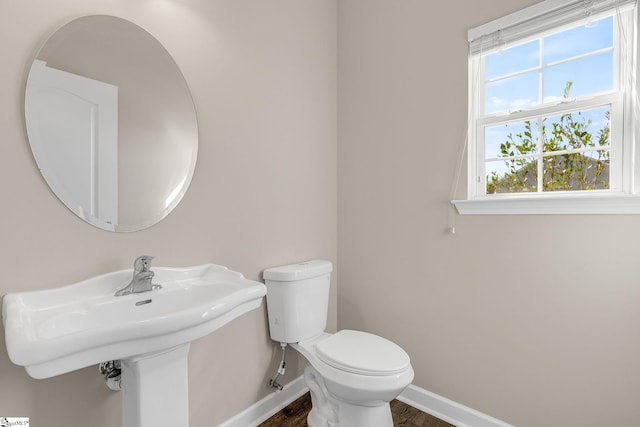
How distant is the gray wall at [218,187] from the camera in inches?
38.9

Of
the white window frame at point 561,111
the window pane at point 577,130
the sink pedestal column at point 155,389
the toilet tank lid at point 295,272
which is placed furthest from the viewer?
the toilet tank lid at point 295,272

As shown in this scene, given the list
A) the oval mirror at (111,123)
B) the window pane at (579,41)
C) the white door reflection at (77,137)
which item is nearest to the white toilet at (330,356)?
the oval mirror at (111,123)

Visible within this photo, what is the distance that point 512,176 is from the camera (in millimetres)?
1585

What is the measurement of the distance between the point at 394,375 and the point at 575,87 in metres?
1.49

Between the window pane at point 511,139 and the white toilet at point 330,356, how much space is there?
110cm

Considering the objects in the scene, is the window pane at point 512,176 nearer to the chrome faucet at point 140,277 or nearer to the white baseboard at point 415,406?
the white baseboard at point 415,406

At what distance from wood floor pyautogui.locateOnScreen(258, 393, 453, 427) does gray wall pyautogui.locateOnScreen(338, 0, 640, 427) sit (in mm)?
158

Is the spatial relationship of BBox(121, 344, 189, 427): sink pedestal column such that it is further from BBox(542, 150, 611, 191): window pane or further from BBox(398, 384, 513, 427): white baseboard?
BBox(542, 150, 611, 191): window pane

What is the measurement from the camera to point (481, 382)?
1604mm

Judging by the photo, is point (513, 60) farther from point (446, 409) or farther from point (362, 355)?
point (446, 409)

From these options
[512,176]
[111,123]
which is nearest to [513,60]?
[512,176]

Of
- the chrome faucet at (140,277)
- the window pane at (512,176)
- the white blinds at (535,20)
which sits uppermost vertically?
the white blinds at (535,20)

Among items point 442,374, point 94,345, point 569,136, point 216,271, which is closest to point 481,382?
point 442,374

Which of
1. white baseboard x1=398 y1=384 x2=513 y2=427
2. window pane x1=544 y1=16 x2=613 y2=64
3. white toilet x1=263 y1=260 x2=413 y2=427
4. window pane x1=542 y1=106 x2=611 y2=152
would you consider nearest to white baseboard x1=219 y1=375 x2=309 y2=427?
white toilet x1=263 y1=260 x2=413 y2=427
